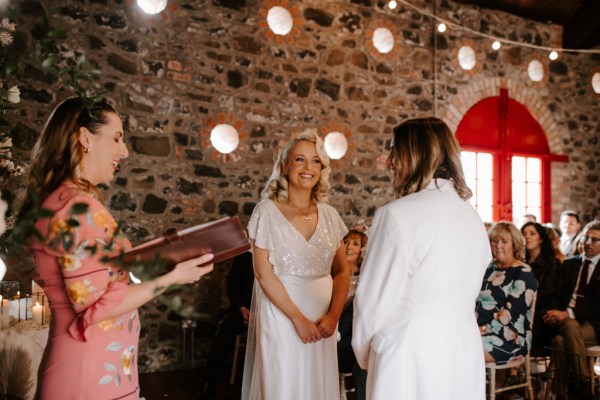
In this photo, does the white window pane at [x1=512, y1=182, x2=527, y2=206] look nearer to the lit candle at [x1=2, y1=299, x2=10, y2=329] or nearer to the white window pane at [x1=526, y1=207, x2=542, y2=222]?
the white window pane at [x1=526, y1=207, x2=542, y2=222]

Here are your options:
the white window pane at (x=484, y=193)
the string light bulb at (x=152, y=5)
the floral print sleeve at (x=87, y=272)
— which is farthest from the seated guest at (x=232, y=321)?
the white window pane at (x=484, y=193)

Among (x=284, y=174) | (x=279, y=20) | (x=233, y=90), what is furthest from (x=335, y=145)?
(x=284, y=174)

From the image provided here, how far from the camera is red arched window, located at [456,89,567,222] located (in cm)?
743

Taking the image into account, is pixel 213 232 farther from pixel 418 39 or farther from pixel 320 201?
pixel 418 39

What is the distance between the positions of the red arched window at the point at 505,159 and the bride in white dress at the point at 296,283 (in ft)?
16.9

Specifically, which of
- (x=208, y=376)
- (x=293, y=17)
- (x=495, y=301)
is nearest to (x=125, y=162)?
(x=208, y=376)

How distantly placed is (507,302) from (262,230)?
2.07 metres

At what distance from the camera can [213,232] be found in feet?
4.77

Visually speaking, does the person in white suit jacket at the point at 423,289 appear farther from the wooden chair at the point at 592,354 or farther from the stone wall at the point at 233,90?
the stone wall at the point at 233,90

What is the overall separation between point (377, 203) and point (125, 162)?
301 centimetres

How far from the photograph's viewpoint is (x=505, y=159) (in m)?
7.65

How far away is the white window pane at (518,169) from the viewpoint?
775cm

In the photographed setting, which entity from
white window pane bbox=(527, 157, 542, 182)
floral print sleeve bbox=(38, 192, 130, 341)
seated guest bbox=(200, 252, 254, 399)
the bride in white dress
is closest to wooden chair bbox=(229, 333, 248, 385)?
seated guest bbox=(200, 252, 254, 399)

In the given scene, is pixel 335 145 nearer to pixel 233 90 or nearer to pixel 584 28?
pixel 233 90
